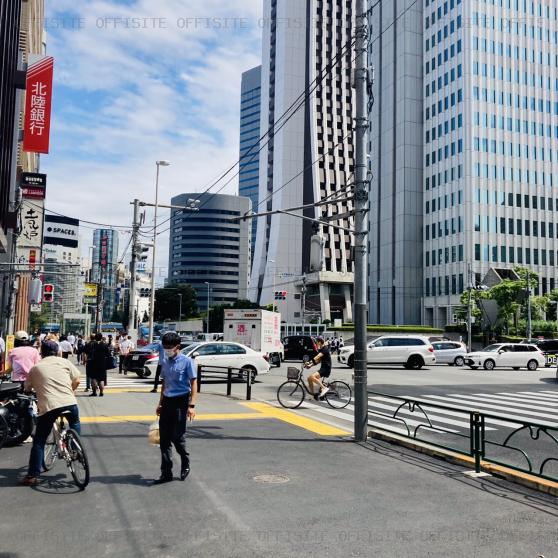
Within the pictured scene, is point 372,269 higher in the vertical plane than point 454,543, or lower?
higher

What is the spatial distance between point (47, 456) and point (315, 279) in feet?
334

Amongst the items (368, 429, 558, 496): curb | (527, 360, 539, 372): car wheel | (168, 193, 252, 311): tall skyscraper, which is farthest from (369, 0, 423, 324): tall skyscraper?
(168, 193, 252, 311): tall skyscraper

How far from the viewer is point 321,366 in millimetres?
14453

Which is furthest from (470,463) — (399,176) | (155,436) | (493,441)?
(399,176)

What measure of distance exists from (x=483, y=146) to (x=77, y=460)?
83.6m

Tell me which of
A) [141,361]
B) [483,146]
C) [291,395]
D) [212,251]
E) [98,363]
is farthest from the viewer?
[212,251]

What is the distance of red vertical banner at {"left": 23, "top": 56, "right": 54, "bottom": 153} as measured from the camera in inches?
1121

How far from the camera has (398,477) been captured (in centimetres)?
754

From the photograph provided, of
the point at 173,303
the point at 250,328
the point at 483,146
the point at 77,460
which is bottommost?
the point at 77,460

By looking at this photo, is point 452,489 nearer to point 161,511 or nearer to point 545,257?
point 161,511

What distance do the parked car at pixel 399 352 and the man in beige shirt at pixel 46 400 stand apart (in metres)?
26.1

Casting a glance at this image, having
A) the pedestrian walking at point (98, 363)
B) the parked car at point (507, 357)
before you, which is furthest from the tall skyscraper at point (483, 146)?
the pedestrian walking at point (98, 363)

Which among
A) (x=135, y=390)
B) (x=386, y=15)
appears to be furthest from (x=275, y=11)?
(x=135, y=390)

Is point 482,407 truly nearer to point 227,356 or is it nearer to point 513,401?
point 513,401
